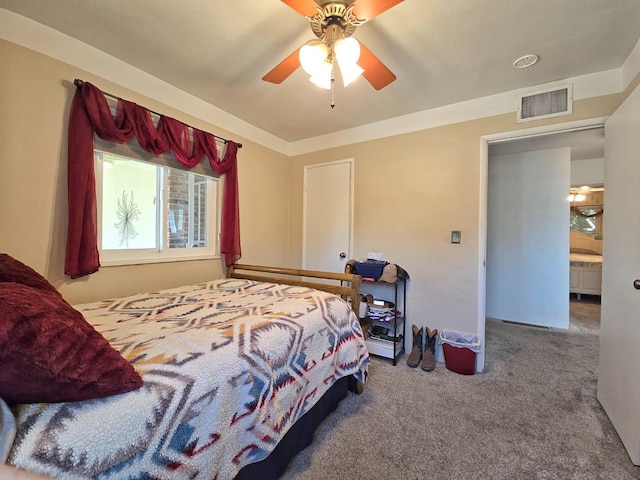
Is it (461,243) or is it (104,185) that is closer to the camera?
(104,185)

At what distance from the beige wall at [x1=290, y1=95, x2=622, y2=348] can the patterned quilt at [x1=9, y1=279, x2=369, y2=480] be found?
3.80 feet

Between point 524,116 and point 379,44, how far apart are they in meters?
1.42

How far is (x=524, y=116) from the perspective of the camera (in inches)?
87.4

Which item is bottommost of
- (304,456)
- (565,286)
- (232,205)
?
(304,456)

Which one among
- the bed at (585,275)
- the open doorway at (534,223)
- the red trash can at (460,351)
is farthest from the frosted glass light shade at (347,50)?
the bed at (585,275)

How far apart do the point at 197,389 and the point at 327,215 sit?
8.45 feet

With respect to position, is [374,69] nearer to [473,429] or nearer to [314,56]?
[314,56]

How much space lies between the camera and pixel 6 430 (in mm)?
603

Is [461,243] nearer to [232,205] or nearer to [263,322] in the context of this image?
[263,322]

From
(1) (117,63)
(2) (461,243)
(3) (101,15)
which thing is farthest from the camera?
(2) (461,243)

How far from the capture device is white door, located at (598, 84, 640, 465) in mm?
1445

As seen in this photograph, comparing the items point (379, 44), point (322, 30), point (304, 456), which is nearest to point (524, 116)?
point (379, 44)

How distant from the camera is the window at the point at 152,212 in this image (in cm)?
200

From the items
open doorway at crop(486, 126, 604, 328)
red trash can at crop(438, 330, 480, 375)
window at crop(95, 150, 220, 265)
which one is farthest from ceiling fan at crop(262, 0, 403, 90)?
open doorway at crop(486, 126, 604, 328)
